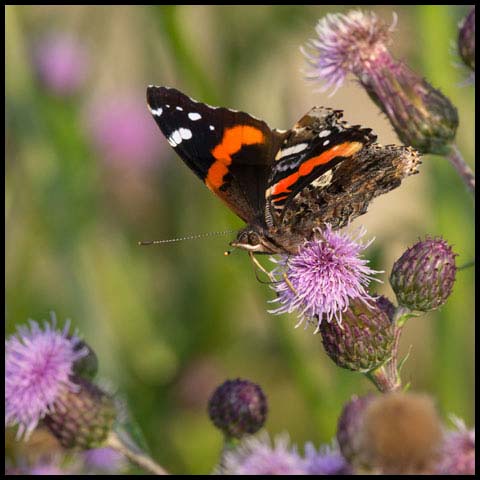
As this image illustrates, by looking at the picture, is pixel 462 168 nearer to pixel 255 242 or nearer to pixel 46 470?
pixel 255 242

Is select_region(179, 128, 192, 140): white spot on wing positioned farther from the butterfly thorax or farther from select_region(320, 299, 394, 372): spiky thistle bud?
select_region(320, 299, 394, 372): spiky thistle bud

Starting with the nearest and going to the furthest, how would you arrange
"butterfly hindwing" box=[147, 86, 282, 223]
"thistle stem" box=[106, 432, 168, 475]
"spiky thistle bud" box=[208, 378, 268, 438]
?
"thistle stem" box=[106, 432, 168, 475] < "spiky thistle bud" box=[208, 378, 268, 438] < "butterfly hindwing" box=[147, 86, 282, 223]

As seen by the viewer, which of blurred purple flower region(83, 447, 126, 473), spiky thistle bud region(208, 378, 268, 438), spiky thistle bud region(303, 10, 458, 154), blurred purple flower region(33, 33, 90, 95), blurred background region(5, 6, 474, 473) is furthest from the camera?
blurred purple flower region(33, 33, 90, 95)

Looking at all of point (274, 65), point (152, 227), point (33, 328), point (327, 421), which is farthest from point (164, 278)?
point (33, 328)

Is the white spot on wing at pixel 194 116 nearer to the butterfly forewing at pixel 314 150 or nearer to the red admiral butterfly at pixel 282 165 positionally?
the red admiral butterfly at pixel 282 165

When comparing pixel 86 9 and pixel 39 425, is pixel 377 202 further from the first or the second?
pixel 39 425

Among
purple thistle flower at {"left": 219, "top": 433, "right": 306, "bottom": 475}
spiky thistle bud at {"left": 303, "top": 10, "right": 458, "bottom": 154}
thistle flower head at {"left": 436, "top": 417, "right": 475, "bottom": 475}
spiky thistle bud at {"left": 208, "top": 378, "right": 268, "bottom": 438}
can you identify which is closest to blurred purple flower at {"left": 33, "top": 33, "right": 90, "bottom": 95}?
spiky thistle bud at {"left": 303, "top": 10, "right": 458, "bottom": 154}

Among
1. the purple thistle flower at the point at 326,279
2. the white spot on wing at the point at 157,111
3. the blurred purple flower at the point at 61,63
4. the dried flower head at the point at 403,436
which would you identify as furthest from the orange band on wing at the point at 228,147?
the blurred purple flower at the point at 61,63
